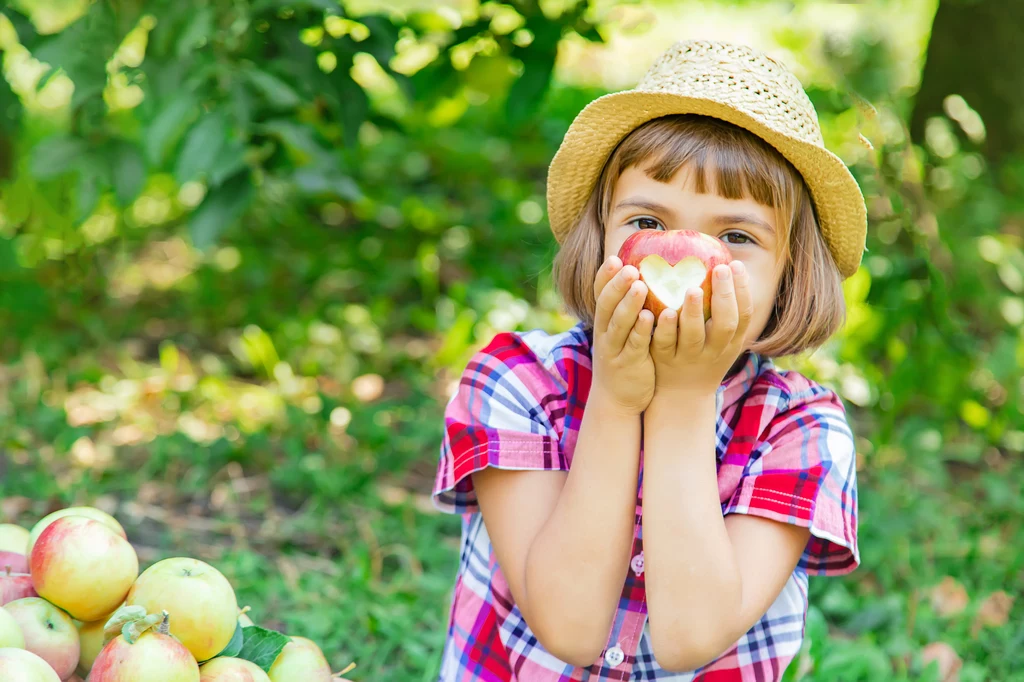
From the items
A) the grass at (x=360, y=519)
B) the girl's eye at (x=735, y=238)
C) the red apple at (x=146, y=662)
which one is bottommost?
the grass at (x=360, y=519)

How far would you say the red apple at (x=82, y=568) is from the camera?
1311 mm

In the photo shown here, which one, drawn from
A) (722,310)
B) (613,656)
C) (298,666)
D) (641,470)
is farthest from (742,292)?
(298,666)

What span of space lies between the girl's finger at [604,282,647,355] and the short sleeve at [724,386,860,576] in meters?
0.34

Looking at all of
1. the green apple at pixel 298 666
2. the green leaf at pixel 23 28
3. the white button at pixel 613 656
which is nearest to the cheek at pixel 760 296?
the white button at pixel 613 656

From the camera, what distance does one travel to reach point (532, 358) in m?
1.57

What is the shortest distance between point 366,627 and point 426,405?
110 centimetres

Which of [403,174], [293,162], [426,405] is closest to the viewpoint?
[293,162]

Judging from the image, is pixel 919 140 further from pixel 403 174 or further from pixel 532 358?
pixel 532 358

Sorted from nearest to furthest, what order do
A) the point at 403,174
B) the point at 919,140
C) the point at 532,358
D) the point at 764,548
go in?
the point at 764,548
the point at 532,358
the point at 919,140
the point at 403,174

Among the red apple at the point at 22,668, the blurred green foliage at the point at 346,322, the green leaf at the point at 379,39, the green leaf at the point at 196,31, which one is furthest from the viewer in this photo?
the green leaf at the point at 379,39

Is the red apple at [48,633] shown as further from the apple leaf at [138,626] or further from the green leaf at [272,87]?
the green leaf at [272,87]

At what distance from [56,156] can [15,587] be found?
1426 millimetres

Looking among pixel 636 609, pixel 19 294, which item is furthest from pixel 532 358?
pixel 19 294

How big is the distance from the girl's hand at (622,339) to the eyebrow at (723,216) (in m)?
0.16
